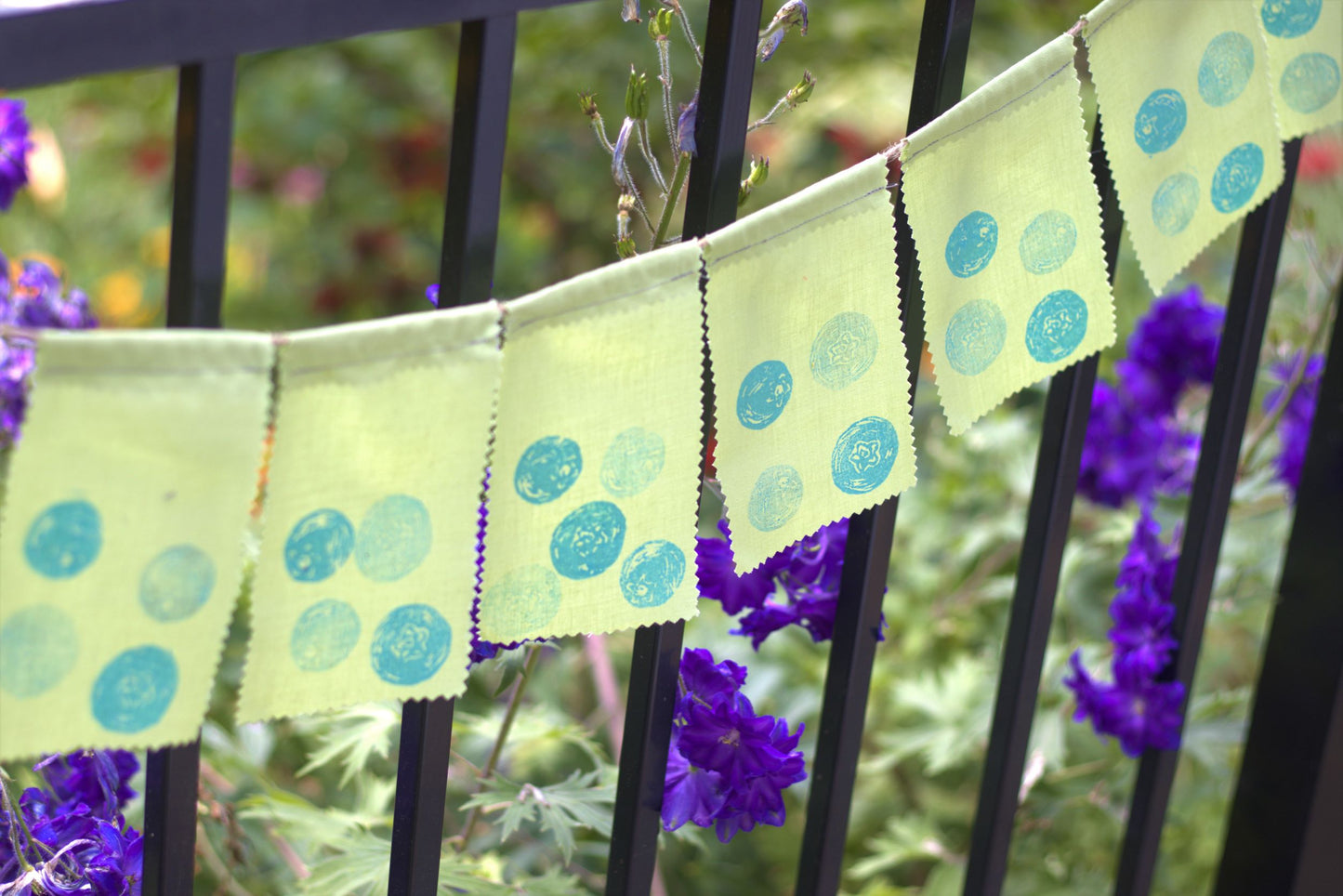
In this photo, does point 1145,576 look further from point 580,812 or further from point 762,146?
point 762,146

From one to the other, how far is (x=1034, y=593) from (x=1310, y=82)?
52 centimetres

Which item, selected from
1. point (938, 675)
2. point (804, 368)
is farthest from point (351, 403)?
point (938, 675)

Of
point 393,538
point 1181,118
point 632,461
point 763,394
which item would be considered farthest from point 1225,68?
point 393,538

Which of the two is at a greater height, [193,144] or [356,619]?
[193,144]

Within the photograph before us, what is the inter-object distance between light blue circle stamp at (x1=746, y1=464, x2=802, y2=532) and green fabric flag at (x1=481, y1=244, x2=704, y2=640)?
0.05 meters

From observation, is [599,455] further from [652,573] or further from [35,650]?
[35,650]

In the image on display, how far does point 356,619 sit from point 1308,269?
191 cm

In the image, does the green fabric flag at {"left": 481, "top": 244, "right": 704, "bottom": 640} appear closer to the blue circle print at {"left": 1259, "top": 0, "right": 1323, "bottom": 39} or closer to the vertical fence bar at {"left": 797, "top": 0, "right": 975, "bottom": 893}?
the vertical fence bar at {"left": 797, "top": 0, "right": 975, "bottom": 893}

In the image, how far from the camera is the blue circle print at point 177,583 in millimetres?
555

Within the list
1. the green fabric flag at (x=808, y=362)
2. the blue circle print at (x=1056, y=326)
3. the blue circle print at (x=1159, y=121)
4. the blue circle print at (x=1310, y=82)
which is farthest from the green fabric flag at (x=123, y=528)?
the blue circle print at (x=1310, y=82)

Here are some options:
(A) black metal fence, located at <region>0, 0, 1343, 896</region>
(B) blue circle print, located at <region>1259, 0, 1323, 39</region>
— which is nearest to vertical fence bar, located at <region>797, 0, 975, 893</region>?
(A) black metal fence, located at <region>0, 0, 1343, 896</region>

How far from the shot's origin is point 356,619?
620mm

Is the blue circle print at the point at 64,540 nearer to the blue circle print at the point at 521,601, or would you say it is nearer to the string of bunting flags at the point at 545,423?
the string of bunting flags at the point at 545,423

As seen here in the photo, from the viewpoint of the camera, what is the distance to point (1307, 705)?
1.24m
